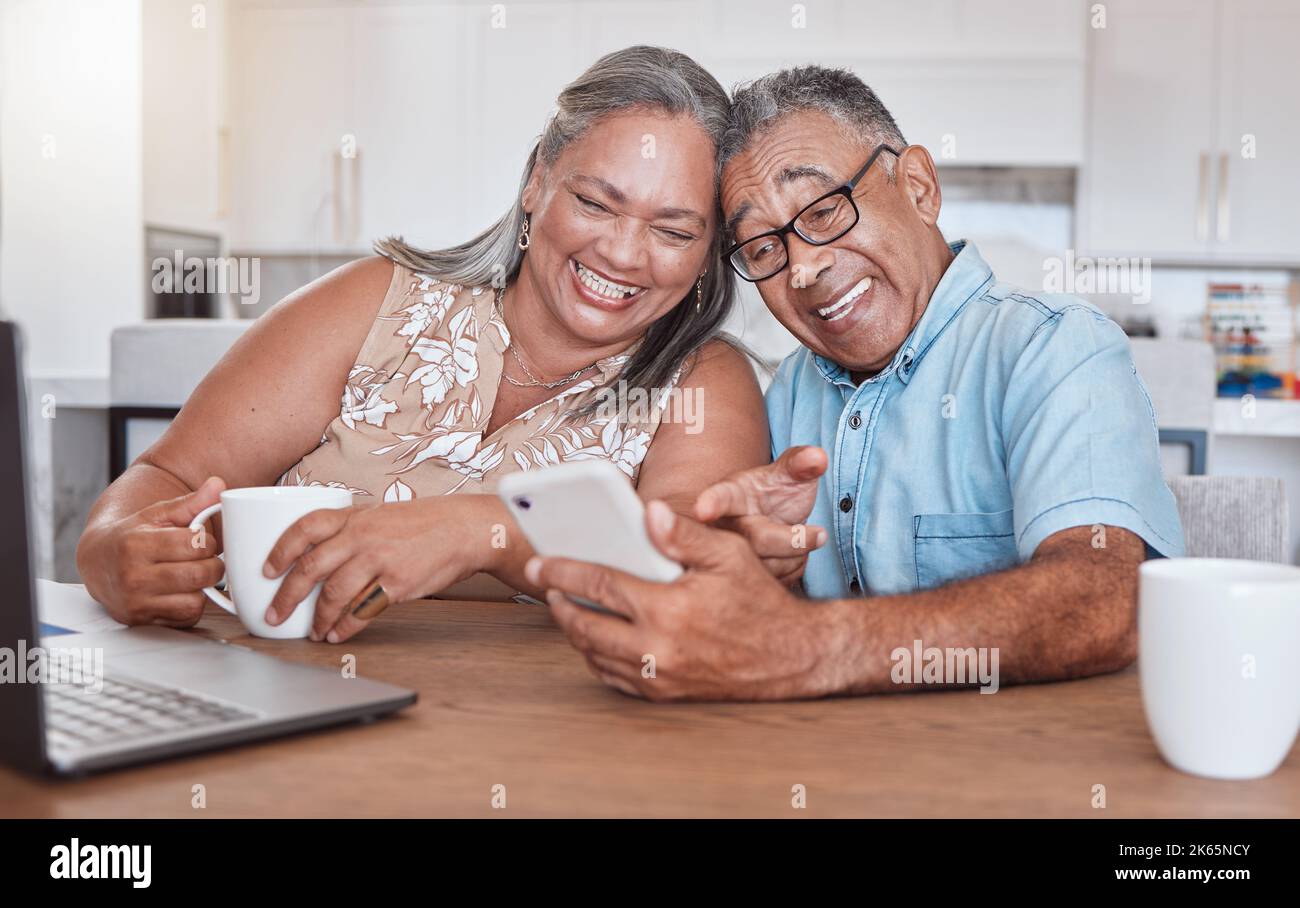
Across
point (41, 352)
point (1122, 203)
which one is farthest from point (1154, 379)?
point (41, 352)

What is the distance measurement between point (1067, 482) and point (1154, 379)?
1.37m

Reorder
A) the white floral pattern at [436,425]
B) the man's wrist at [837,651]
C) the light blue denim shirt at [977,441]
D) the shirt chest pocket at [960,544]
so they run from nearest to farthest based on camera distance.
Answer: the man's wrist at [837,651], the light blue denim shirt at [977,441], the shirt chest pocket at [960,544], the white floral pattern at [436,425]

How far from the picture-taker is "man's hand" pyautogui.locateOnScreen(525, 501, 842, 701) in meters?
0.75

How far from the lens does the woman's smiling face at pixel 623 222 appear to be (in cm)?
137

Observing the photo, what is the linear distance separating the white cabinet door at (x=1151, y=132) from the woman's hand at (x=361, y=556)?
392 cm

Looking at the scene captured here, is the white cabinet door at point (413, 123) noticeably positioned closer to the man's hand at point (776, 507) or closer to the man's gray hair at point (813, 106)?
the man's gray hair at point (813, 106)

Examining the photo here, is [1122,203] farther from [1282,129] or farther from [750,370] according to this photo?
[750,370]

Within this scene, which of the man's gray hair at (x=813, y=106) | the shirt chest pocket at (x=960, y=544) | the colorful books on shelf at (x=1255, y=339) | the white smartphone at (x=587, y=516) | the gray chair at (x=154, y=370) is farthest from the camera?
the colorful books on shelf at (x=1255, y=339)

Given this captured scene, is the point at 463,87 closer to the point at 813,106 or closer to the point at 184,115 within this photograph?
the point at 184,115

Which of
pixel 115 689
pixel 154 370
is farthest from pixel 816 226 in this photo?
pixel 154 370

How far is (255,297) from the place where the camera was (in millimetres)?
4977

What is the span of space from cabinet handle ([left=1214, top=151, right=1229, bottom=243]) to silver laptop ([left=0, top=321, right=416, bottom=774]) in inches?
169

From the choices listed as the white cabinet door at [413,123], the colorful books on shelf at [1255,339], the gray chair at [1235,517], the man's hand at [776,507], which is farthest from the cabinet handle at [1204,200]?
the man's hand at [776,507]

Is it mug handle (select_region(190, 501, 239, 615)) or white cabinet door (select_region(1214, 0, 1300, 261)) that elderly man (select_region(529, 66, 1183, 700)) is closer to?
mug handle (select_region(190, 501, 239, 615))
